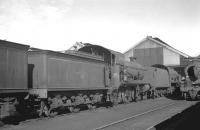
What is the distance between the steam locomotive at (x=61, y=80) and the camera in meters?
10.4

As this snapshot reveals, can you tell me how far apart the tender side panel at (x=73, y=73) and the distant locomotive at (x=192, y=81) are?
8193mm

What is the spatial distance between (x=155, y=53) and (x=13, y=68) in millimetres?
39696

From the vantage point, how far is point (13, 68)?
10578 millimetres

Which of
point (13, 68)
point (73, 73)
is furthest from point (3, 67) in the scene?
point (73, 73)

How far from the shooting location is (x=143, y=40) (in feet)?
162

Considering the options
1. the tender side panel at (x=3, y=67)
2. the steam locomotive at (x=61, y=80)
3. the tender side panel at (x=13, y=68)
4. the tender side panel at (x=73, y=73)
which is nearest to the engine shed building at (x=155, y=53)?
the steam locomotive at (x=61, y=80)

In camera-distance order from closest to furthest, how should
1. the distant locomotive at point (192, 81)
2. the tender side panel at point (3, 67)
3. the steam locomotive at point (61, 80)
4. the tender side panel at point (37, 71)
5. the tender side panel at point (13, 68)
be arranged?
the tender side panel at point (3, 67) < the tender side panel at point (13, 68) < the steam locomotive at point (61, 80) < the tender side panel at point (37, 71) < the distant locomotive at point (192, 81)

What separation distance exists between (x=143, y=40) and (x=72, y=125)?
134 feet

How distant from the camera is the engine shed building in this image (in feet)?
151

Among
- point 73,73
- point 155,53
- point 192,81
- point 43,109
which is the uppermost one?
point 155,53

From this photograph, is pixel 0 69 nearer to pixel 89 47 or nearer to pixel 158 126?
pixel 158 126

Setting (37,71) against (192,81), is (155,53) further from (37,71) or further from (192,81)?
(37,71)

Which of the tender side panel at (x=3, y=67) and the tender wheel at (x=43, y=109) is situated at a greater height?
the tender side panel at (x=3, y=67)

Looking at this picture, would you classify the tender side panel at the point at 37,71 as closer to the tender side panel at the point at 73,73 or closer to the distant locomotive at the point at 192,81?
the tender side panel at the point at 73,73
